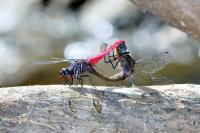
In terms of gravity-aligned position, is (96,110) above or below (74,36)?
below

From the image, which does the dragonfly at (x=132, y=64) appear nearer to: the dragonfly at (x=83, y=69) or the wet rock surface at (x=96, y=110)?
the dragonfly at (x=83, y=69)

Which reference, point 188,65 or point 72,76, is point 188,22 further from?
point 188,65

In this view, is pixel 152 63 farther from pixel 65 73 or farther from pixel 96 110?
pixel 96 110

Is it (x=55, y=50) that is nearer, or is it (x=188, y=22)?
(x=188, y=22)

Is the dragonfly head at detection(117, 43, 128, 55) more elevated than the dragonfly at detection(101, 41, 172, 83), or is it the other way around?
the dragonfly head at detection(117, 43, 128, 55)

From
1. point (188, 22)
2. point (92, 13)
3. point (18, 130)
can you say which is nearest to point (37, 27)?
point (92, 13)

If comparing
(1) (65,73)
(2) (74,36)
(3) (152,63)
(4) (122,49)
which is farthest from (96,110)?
(2) (74,36)

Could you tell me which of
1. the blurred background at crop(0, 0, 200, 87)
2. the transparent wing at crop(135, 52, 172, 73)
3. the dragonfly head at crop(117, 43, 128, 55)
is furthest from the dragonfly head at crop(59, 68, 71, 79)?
the blurred background at crop(0, 0, 200, 87)

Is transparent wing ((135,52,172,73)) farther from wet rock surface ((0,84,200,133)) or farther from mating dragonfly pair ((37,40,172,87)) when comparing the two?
wet rock surface ((0,84,200,133))
